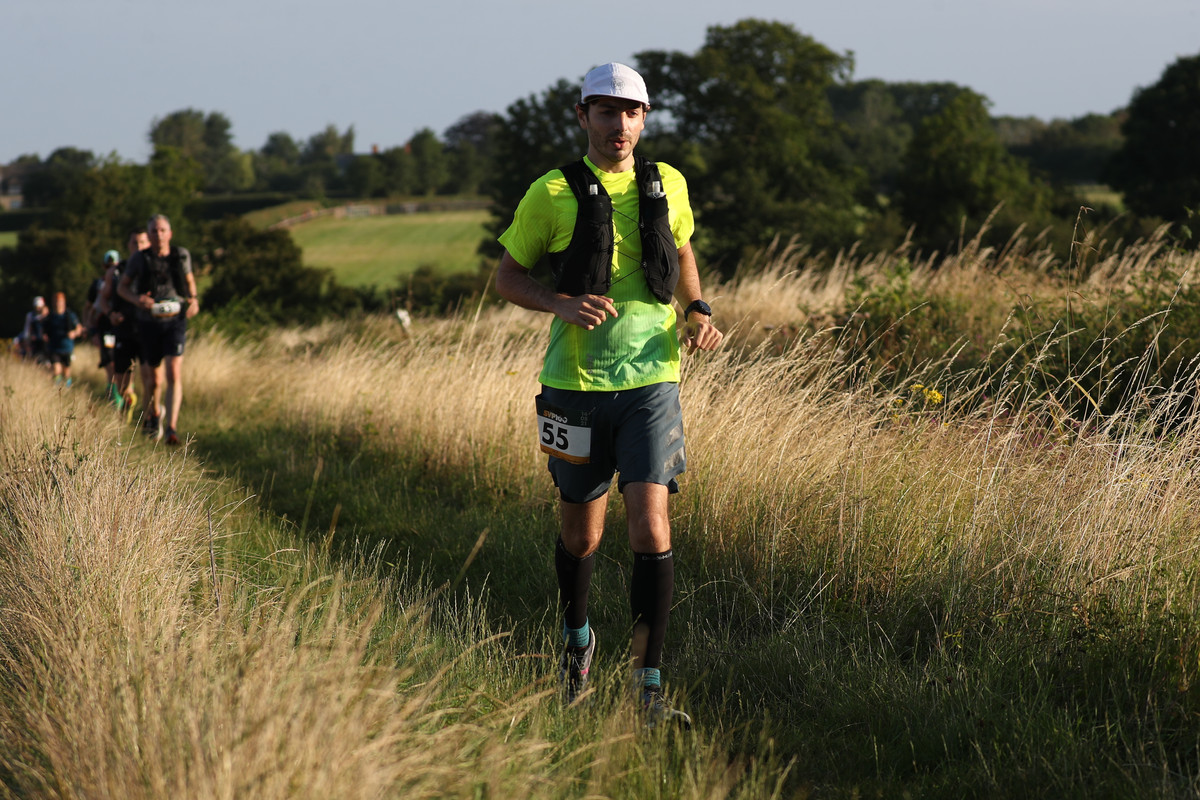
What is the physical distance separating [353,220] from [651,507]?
Result: 98297 mm

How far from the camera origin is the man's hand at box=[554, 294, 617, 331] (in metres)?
3.74

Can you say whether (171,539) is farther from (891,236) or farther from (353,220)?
(353,220)

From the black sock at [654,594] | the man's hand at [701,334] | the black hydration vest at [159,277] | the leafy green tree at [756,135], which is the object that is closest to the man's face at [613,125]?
the man's hand at [701,334]

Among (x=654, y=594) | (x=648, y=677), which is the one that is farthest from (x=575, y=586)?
(x=648, y=677)

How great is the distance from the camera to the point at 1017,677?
357cm

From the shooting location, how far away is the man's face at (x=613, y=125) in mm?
3859

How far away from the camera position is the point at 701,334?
4.04m

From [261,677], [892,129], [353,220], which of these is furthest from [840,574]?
[892,129]

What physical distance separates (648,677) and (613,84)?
2.04 m

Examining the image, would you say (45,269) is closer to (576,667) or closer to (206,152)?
(576,667)

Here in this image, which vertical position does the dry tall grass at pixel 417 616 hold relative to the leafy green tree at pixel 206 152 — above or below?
below

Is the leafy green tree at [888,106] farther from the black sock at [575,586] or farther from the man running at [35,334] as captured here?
the black sock at [575,586]

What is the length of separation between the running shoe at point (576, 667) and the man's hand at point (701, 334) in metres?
1.16

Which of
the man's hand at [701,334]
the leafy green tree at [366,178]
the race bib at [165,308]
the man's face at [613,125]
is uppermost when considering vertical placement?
the leafy green tree at [366,178]
